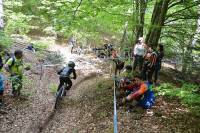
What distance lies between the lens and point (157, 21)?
1309cm

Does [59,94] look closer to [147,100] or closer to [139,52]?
[147,100]

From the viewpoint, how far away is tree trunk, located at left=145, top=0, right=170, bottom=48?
1249cm

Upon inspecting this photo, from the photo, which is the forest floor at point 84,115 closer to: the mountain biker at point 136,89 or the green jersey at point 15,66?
the mountain biker at point 136,89

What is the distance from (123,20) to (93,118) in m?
4.91

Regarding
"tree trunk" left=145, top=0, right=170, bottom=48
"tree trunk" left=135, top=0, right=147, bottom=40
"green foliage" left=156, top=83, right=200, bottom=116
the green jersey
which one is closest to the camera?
"green foliage" left=156, top=83, right=200, bottom=116

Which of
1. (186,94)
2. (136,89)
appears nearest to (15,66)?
(136,89)

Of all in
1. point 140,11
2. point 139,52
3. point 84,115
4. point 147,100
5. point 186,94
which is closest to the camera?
point 186,94

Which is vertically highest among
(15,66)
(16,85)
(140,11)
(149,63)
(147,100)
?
(140,11)

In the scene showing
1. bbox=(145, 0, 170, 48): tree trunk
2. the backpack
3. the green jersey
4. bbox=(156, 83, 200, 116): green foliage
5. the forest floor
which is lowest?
the forest floor

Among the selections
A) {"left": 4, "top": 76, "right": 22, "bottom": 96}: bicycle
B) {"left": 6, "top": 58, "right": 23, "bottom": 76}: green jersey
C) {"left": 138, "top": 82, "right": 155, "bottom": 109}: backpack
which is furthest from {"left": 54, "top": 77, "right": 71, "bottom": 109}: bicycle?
{"left": 138, "top": 82, "right": 155, "bottom": 109}: backpack

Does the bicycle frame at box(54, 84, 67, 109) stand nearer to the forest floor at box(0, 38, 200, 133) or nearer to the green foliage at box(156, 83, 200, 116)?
the forest floor at box(0, 38, 200, 133)

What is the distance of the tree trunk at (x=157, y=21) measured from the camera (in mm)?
12492

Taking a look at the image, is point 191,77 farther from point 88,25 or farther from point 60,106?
point 60,106

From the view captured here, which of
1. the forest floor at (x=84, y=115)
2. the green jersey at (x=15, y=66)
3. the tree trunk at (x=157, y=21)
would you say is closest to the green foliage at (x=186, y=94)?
the forest floor at (x=84, y=115)
